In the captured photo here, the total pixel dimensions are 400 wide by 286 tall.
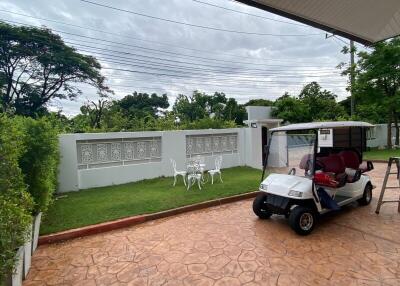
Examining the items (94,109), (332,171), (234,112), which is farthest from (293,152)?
(234,112)

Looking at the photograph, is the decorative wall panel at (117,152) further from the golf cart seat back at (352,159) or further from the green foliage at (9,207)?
the golf cart seat back at (352,159)

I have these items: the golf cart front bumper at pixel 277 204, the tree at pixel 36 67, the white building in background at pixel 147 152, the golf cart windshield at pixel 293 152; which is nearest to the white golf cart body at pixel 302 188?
the golf cart front bumper at pixel 277 204

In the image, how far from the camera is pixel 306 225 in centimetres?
433

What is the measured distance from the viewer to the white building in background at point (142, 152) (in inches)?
301

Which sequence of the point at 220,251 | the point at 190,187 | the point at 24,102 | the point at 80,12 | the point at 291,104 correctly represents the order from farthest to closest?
the point at 24,102 < the point at 291,104 < the point at 80,12 < the point at 190,187 < the point at 220,251

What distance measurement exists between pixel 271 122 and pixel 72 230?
978cm

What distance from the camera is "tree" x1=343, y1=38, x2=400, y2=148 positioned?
567 inches

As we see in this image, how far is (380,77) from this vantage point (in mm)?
15023

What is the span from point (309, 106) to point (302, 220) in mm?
22422

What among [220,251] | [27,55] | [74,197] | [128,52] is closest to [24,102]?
[27,55]

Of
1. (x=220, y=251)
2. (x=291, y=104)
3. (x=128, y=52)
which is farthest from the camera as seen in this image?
(x=291, y=104)

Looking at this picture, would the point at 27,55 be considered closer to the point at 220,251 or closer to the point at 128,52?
the point at 128,52

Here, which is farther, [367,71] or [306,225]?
[367,71]

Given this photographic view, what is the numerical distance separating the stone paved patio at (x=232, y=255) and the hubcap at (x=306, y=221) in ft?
0.55
